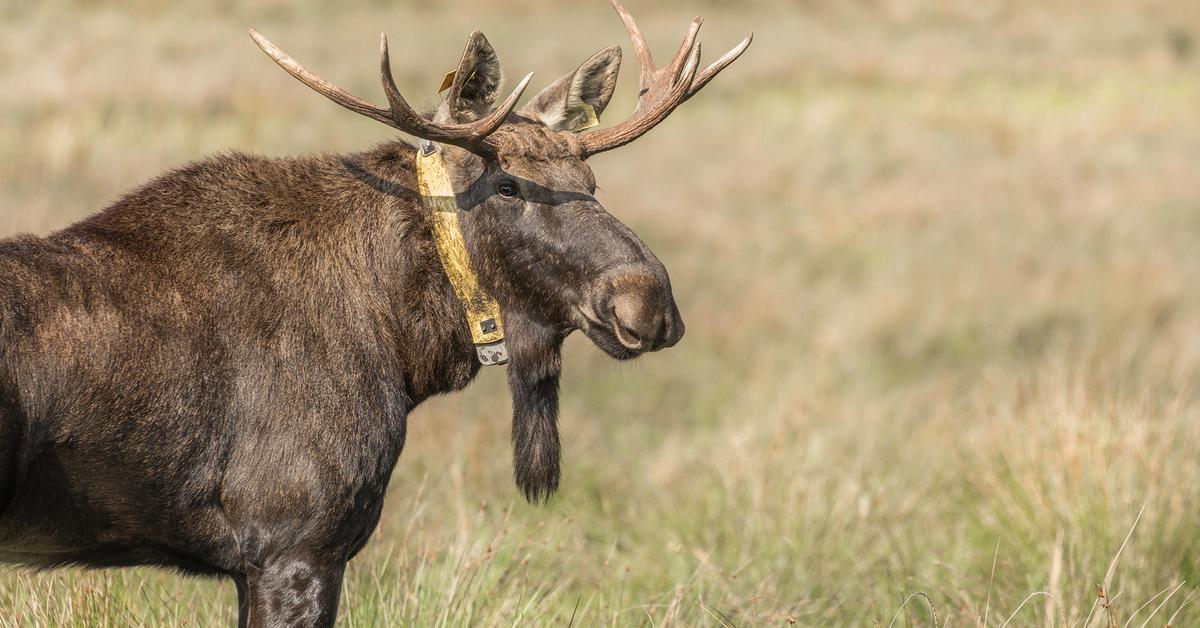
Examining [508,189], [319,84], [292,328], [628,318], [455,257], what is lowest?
[628,318]

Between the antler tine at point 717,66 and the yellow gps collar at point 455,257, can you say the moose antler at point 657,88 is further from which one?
the yellow gps collar at point 455,257

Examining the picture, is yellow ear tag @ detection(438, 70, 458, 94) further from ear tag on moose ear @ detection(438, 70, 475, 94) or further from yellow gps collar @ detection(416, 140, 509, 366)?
yellow gps collar @ detection(416, 140, 509, 366)

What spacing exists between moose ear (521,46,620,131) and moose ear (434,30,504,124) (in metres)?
0.19

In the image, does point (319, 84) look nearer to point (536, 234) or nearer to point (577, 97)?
point (536, 234)

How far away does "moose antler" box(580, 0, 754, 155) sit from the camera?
4.18 meters

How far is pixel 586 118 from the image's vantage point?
14.3ft

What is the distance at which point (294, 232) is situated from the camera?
3920 mm

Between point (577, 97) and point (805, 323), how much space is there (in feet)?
29.8

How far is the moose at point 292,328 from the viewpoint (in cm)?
338

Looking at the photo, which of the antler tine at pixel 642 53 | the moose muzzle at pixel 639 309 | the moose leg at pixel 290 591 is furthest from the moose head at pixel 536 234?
the moose leg at pixel 290 591

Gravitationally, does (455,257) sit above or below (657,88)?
below

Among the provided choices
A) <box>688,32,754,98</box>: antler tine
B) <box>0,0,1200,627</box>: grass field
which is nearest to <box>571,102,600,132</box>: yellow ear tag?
<box>688,32,754,98</box>: antler tine

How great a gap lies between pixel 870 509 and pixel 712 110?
56.0 ft

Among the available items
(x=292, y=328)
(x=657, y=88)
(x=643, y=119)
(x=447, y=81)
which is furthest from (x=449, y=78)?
(x=292, y=328)
